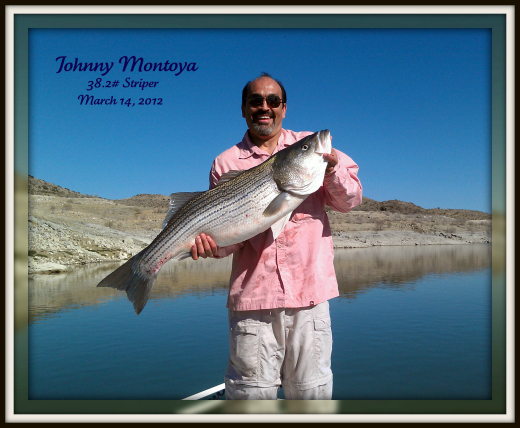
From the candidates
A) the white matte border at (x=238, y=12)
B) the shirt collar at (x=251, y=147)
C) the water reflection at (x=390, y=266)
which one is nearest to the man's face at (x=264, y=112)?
the shirt collar at (x=251, y=147)

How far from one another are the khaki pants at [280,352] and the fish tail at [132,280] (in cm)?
81

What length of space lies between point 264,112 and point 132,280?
1789 mm

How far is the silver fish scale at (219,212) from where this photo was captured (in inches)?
145

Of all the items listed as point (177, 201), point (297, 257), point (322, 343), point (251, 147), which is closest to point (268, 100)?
point (251, 147)

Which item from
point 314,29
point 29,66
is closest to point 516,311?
point 314,29

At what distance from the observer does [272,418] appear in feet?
12.3

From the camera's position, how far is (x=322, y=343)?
3693 millimetres

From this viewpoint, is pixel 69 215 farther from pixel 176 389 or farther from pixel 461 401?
pixel 461 401

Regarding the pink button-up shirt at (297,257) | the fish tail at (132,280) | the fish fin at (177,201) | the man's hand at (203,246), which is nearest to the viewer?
the pink button-up shirt at (297,257)

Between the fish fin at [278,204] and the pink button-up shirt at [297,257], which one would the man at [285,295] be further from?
the fish fin at [278,204]

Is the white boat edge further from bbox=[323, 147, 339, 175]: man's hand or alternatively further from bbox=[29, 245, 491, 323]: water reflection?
bbox=[29, 245, 491, 323]: water reflection

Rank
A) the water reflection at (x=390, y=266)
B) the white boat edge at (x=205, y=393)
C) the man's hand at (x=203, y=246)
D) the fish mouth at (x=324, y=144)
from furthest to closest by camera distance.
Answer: the water reflection at (x=390, y=266)
the white boat edge at (x=205, y=393)
the man's hand at (x=203, y=246)
the fish mouth at (x=324, y=144)

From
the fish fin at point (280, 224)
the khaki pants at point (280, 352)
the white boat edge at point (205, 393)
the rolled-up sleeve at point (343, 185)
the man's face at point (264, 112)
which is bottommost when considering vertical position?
the white boat edge at point (205, 393)

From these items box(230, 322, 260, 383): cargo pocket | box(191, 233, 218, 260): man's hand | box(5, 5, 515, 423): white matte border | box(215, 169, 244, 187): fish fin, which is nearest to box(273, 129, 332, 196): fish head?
box(215, 169, 244, 187): fish fin
